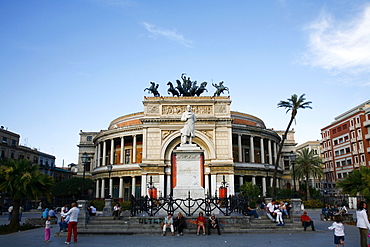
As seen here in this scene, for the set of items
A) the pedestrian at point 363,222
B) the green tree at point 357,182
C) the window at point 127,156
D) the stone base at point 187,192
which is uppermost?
the window at point 127,156

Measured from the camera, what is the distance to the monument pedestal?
59.7ft

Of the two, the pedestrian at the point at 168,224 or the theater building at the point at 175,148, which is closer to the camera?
the pedestrian at the point at 168,224

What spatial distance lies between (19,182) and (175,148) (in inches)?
1250

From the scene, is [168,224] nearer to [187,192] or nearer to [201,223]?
[201,223]

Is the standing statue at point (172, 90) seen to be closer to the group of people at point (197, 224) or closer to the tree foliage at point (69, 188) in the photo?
the tree foliage at point (69, 188)

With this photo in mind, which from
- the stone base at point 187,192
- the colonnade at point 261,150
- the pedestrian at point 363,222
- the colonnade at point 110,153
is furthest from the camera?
the colonnade at point 110,153

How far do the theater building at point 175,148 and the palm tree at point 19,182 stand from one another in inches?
874

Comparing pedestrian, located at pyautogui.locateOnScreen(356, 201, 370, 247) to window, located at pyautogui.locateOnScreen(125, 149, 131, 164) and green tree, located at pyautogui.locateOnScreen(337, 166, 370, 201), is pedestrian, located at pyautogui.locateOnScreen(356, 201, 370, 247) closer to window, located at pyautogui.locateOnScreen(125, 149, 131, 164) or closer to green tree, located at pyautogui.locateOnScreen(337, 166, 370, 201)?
green tree, located at pyautogui.locateOnScreen(337, 166, 370, 201)

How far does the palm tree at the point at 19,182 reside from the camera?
20.3m

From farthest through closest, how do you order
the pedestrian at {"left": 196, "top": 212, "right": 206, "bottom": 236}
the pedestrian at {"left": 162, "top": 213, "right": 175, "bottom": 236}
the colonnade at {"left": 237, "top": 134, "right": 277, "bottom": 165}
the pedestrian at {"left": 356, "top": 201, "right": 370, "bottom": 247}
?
the colonnade at {"left": 237, "top": 134, "right": 277, "bottom": 165} < the pedestrian at {"left": 162, "top": 213, "right": 175, "bottom": 236} < the pedestrian at {"left": 196, "top": 212, "right": 206, "bottom": 236} < the pedestrian at {"left": 356, "top": 201, "right": 370, "bottom": 247}

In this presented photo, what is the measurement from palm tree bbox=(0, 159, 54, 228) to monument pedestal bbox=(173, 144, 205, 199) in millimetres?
9643

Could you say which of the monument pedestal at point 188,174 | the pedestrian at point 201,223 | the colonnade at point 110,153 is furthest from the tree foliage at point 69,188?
the pedestrian at point 201,223

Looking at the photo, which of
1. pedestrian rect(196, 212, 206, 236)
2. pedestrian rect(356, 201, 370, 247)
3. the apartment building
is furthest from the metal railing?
the apartment building

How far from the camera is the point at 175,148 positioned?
5078 cm
